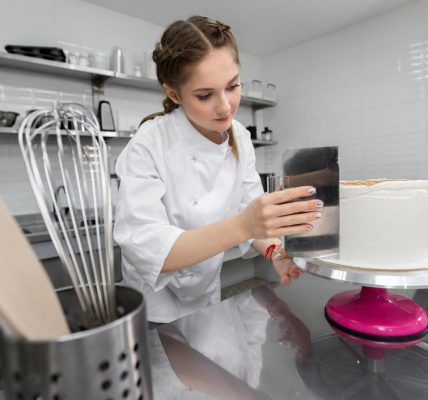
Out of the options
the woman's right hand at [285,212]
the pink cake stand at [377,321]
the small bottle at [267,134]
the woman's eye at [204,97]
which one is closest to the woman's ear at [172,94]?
the woman's eye at [204,97]

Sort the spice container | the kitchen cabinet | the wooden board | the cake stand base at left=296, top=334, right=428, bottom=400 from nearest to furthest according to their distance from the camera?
the wooden board < the cake stand base at left=296, top=334, right=428, bottom=400 < the kitchen cabinet < the spice container

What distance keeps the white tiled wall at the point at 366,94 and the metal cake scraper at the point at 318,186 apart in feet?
7.13

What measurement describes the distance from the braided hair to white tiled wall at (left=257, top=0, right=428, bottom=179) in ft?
6.69

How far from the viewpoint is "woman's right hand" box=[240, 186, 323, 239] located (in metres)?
0.47

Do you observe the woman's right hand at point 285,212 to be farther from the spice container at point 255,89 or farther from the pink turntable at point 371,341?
the spice container at point 255,89

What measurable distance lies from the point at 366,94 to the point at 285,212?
2399mm

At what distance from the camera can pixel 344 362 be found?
0.48m

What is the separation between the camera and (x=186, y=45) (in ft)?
2.30

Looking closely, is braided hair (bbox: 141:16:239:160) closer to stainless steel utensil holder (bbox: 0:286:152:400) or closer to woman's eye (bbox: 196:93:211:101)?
woman's eye (bbox: 196:93:211:101)

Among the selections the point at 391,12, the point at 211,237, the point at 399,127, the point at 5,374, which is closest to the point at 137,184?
the point at 211,237

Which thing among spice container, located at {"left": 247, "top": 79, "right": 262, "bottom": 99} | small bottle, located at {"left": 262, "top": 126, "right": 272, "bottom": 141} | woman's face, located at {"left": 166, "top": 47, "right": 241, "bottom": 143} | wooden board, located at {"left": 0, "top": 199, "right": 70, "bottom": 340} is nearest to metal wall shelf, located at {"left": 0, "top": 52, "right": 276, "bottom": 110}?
spice container, located at {"left": 247, "top": 79, "right": 262, "bottom": 99}

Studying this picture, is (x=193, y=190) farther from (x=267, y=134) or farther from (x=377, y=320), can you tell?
(x=267, y=134)

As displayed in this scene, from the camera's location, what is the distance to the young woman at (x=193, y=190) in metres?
0.59

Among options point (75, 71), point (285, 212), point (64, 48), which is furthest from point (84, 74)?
point (285, 212)
